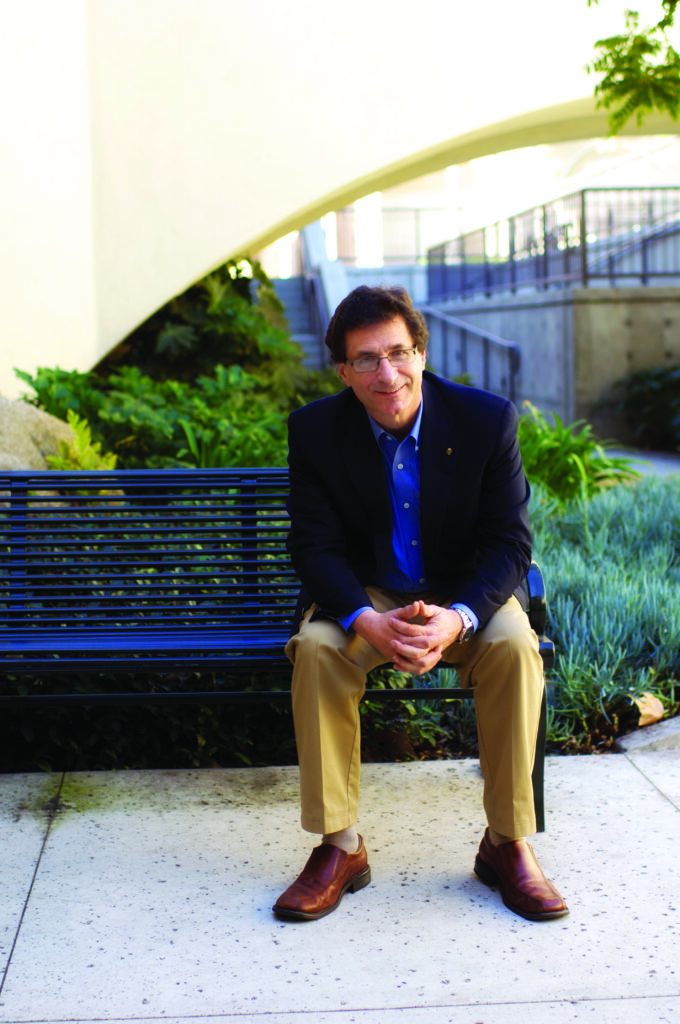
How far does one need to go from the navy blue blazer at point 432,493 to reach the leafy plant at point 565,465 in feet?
12.8

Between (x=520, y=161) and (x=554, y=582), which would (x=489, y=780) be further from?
(x=520, y=161)

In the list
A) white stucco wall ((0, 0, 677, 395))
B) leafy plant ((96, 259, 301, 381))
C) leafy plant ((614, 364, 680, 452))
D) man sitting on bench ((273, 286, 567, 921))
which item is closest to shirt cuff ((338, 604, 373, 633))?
man sitting on bench ((273, 286, 567, 921))

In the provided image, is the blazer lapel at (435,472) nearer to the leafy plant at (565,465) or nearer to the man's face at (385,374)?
the man's face at (385,374)

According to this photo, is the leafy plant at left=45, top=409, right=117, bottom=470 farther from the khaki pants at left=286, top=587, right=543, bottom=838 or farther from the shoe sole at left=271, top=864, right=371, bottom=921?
the shoe sole at left=271, top=864, right=371, bottom=921

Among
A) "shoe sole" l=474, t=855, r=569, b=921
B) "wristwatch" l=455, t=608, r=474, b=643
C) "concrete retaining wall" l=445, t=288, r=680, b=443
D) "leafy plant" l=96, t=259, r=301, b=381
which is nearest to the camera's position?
"shoe sole" l=474, t=855, r=569, b=921

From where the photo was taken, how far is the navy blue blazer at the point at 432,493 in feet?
9.59

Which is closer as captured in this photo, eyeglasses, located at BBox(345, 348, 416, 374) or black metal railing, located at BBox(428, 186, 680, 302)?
eyeglasses, located at BBox(345, 348, 416, 374)

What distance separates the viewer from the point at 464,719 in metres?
3.99

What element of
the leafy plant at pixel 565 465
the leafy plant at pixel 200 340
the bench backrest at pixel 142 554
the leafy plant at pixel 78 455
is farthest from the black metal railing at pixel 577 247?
the bench backrest at pixel 142 554

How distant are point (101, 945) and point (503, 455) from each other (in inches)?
64.9

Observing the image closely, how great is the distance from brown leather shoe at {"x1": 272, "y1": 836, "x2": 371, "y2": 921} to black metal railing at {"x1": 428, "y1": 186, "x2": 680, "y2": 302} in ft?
41.3

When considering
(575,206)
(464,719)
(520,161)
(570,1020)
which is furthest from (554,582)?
(520,161)

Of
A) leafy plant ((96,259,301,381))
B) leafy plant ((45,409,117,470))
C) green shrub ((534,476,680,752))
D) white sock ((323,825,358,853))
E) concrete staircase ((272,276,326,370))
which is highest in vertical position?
concrete staircase ((272,276,326,370))

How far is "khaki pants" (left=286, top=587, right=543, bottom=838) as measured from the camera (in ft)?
8.82
